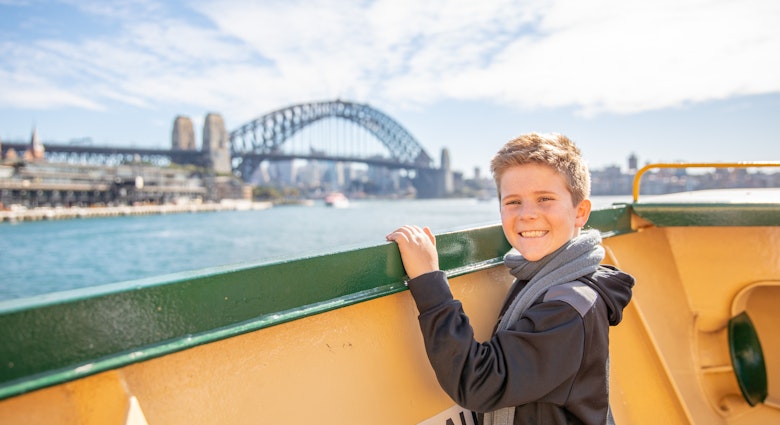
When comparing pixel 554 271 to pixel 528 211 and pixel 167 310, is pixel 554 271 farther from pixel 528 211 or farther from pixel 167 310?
pixel 167 310

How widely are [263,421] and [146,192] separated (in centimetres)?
6593

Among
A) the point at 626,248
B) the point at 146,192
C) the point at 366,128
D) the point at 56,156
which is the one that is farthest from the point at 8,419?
the point at 56,156

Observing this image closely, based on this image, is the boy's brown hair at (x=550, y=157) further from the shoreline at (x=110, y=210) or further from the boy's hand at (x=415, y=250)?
the shoreline at (x=110, y=210)

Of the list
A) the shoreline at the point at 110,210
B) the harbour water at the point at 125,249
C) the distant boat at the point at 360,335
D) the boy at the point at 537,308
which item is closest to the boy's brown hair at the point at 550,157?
the boy at the point at 537,308

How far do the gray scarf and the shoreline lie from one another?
53705 millimetres

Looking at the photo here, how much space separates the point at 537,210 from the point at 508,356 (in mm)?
355

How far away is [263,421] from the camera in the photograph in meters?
0.99

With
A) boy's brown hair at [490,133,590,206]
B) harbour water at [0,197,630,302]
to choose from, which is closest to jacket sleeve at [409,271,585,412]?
boy's brown hair at [490,133,590,206]

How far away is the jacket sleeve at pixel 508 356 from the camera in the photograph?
0.99 metres

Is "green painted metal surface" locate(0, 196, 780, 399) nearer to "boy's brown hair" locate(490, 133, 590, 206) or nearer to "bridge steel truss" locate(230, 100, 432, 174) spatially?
"boy's brown hair" locate(490, 133, 590, 206)

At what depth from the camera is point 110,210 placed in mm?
52938

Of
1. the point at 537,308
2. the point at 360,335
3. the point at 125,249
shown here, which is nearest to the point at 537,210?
the point at 537,308

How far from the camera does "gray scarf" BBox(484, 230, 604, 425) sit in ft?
3.66

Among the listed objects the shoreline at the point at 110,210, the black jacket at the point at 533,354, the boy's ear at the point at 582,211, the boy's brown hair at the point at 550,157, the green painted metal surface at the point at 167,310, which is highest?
the boy's brown hair at the point at 550,157
